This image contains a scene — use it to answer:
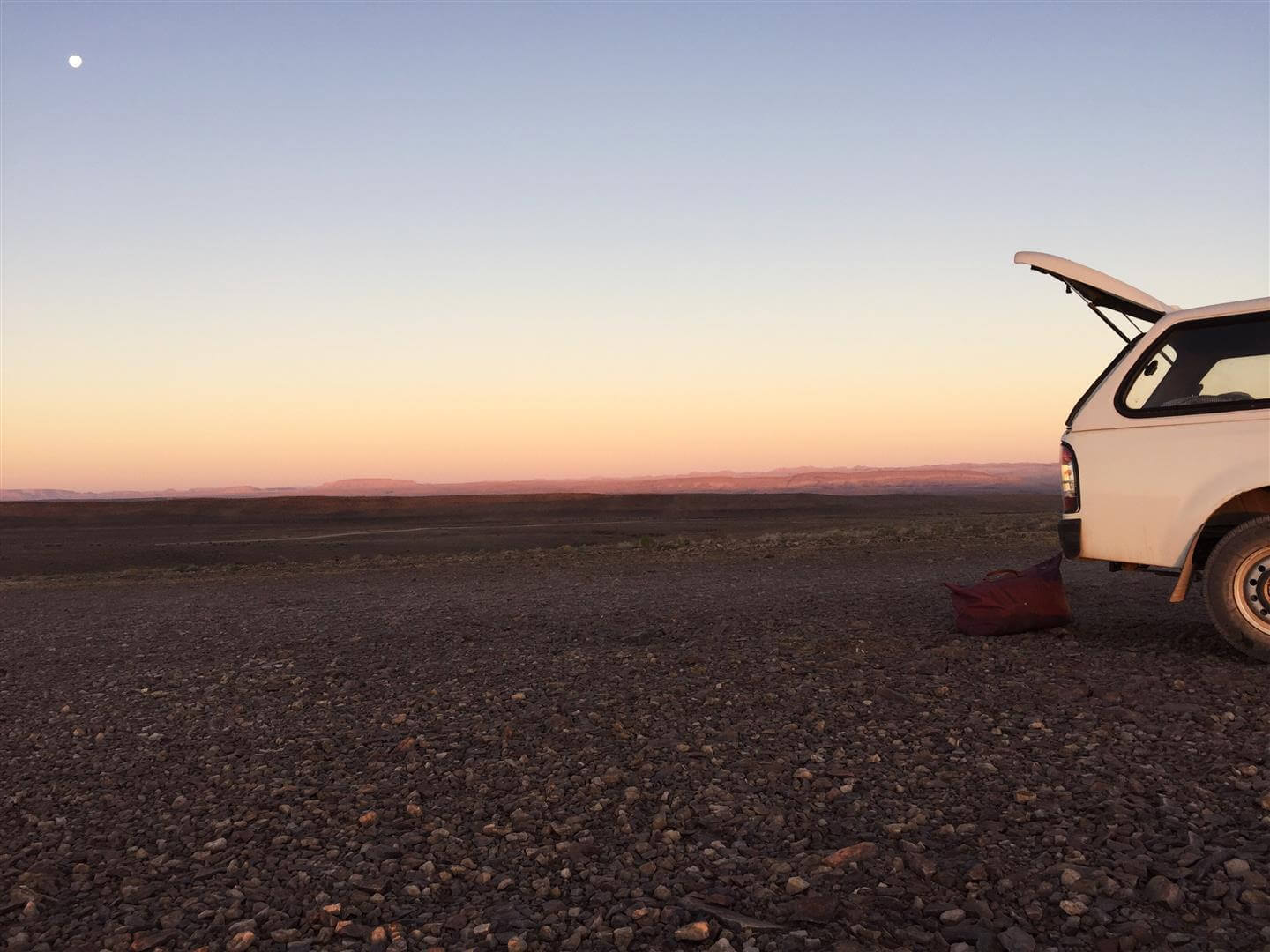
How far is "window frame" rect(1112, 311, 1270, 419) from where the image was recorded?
21.1 ft

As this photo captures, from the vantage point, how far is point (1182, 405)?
664 cm

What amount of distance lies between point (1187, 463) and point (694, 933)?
5.45 metres

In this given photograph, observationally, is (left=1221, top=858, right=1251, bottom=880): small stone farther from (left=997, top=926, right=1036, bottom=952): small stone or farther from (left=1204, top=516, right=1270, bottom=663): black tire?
(left=1204, top=516, right=1270, bottom=663): black tire

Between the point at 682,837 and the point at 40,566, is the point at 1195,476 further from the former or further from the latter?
the point at 40,566

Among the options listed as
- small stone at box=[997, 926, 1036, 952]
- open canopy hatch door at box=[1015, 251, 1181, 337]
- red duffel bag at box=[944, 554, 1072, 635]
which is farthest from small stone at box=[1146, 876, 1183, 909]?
open canopy hatch door at box=[1015, 251, 1181, 337]

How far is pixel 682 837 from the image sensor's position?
166 inches

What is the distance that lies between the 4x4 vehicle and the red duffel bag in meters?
0.97

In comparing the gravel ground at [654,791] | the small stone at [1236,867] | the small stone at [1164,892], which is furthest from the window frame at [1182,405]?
the small stone at [1164,892]

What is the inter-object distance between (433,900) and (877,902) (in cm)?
186

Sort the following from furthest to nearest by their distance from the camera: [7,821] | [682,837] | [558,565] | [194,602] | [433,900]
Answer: [558,565]
[194,602]
[7,821]
[682,837]
[433,900]

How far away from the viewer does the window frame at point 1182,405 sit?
6.44m

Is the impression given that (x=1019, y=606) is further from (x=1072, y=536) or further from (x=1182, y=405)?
(x=1182, y=405)

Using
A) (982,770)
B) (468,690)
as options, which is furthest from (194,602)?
(982,770)

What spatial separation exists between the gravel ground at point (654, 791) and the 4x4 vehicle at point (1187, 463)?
0.76 meters
